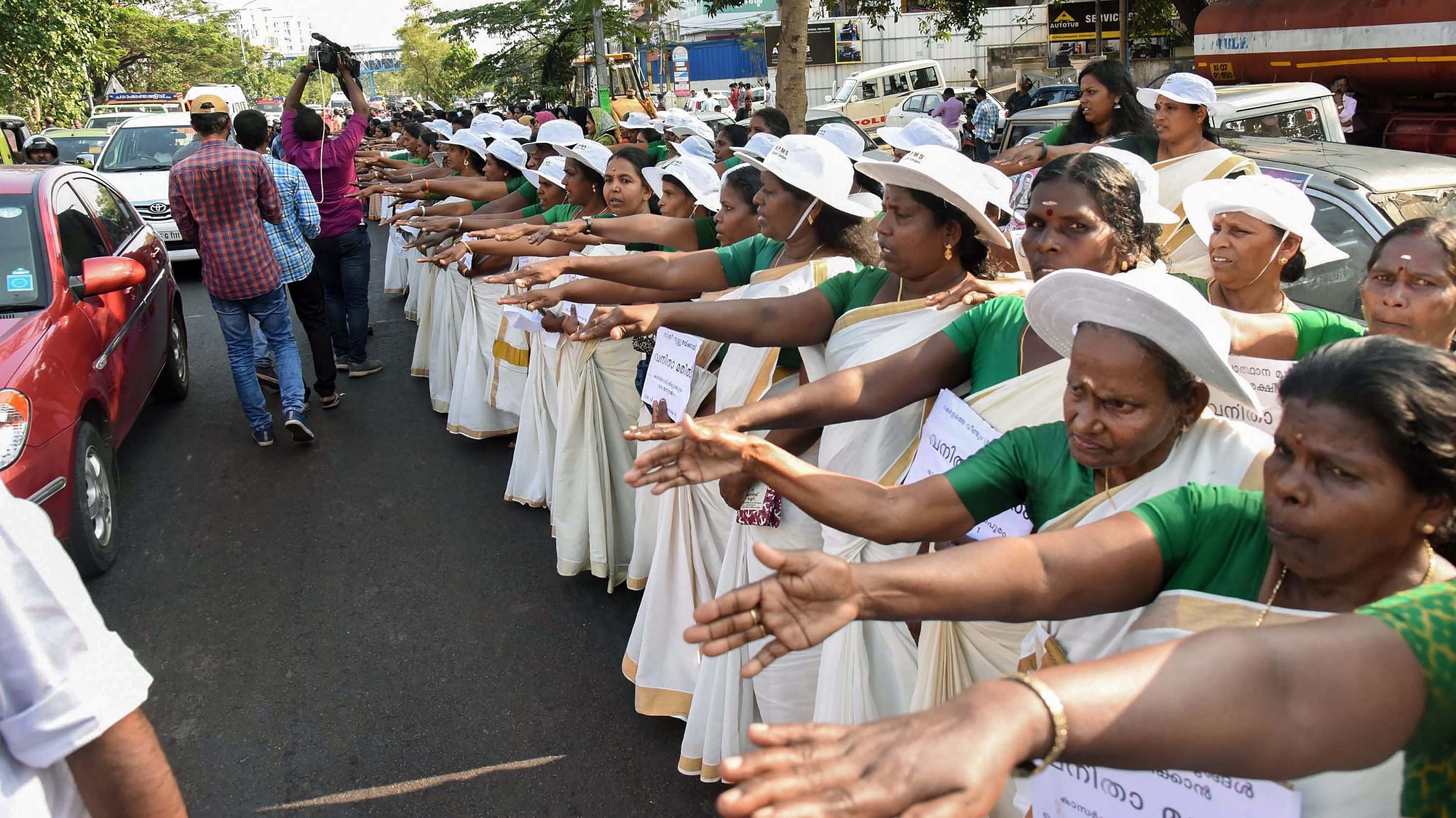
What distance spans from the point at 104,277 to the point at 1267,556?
512 cm

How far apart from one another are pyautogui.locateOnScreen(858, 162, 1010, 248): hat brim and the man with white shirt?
205cm

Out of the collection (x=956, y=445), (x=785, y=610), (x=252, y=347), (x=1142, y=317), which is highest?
(x=1142, y=317)

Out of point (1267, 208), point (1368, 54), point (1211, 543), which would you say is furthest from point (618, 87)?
point (1211, 543)

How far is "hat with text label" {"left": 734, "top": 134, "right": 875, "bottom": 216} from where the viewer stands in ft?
10.8

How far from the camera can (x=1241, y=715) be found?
1.15 metres

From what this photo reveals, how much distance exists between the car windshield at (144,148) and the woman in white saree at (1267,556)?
1317 cm

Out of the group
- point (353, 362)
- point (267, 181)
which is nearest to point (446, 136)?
point (353, 362)

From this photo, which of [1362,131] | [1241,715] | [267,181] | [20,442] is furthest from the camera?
[1362,131]

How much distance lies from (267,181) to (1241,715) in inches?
238

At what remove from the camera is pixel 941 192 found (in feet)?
8.95

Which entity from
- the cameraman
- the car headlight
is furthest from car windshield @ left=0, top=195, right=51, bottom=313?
the cameraman

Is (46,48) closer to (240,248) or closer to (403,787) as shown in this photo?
(240,248)

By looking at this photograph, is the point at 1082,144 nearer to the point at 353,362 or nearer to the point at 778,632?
the point at 778,632

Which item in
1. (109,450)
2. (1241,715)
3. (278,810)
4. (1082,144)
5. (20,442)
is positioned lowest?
(278,810)
